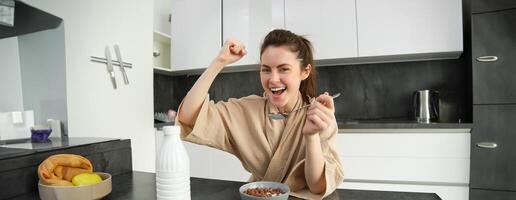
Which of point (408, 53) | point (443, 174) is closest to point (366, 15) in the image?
point (408, 53)

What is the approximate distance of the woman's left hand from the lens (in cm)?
73

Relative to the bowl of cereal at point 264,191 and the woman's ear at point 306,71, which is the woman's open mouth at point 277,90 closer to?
the woman's ear at point 306,71

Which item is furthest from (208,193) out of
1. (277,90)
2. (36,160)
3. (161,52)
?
(161,52)

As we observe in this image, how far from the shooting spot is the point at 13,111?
1.50m

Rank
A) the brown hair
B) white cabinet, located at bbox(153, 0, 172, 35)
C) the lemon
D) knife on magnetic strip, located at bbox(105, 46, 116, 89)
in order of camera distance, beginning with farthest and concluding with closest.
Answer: white cabinet, located at bbox(153, 0, 172, 35), knife on magnetic strip, located at bbox(105, 46, 116, 89), the brown hair, the lemon

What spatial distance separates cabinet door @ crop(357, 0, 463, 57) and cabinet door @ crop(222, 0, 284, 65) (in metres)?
0.64

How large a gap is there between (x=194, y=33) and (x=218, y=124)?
67.8 inches

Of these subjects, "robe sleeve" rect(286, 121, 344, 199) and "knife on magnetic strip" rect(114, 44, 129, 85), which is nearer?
"robe sleeve" rect(286, 121, 344, 199)

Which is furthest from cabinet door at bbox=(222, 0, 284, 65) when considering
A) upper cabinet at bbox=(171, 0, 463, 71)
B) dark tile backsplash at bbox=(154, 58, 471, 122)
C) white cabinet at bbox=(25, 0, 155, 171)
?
white cabinet at bbox=(25, 0, 155, 171)

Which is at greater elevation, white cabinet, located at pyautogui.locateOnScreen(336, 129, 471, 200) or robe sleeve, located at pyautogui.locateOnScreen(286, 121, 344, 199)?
robe sleeve, located at pyautogui.locateOnScreen(286, 121, 344, 199)

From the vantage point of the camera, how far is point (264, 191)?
0.69m

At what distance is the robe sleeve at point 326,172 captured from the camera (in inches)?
30.5

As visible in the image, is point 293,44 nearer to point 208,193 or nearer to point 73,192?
point 208,193

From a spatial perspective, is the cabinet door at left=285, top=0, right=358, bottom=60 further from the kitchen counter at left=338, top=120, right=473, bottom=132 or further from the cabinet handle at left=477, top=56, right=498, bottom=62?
the cabinet handle at left=477, top=56, right=498, bottom=62
